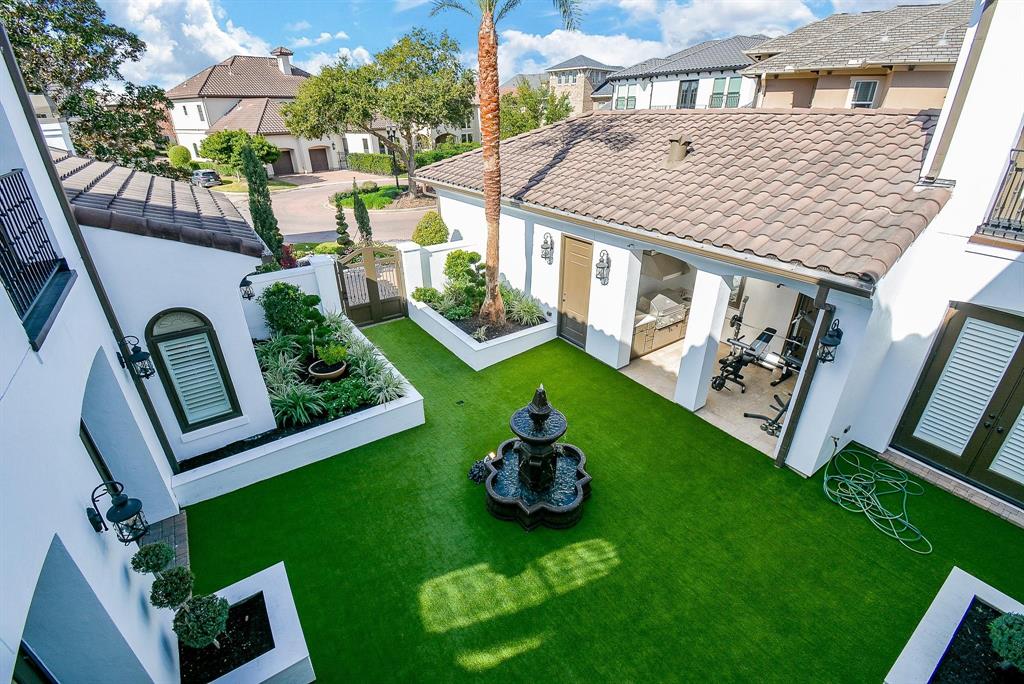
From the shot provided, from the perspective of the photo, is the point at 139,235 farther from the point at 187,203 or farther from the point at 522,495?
the point at 522,495

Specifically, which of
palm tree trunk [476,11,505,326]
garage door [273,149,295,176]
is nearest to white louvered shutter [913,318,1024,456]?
palm tree trunk [476,11,505,326]

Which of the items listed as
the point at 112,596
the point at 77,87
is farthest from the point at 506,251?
the point at 77,87

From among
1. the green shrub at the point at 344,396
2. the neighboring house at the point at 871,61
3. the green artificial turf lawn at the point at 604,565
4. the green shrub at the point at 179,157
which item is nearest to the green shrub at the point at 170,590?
the green artificial turf lawn at the point at 604,565

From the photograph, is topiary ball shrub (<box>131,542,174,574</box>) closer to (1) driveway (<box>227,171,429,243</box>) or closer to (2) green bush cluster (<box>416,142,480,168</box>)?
(1) driveway (<box>227,171,429,243</box>)

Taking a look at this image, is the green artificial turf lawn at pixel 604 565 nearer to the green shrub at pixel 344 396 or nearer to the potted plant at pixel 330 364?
the green shrub at pixel 344 396

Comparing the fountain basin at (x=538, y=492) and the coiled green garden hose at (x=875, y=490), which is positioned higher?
the fountain basin at (x=538, y=492)

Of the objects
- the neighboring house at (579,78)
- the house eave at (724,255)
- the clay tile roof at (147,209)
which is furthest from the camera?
the neighboring house at (579,78)

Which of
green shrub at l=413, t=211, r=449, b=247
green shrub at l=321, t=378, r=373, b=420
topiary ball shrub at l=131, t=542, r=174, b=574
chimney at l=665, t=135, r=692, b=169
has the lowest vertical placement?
green shrub at l=321, t=378, r=373, b=420

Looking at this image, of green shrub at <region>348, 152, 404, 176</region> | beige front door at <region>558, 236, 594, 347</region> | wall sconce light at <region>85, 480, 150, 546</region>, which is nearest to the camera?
wall sconce light at <region>85, 480, 150, 546</region>
